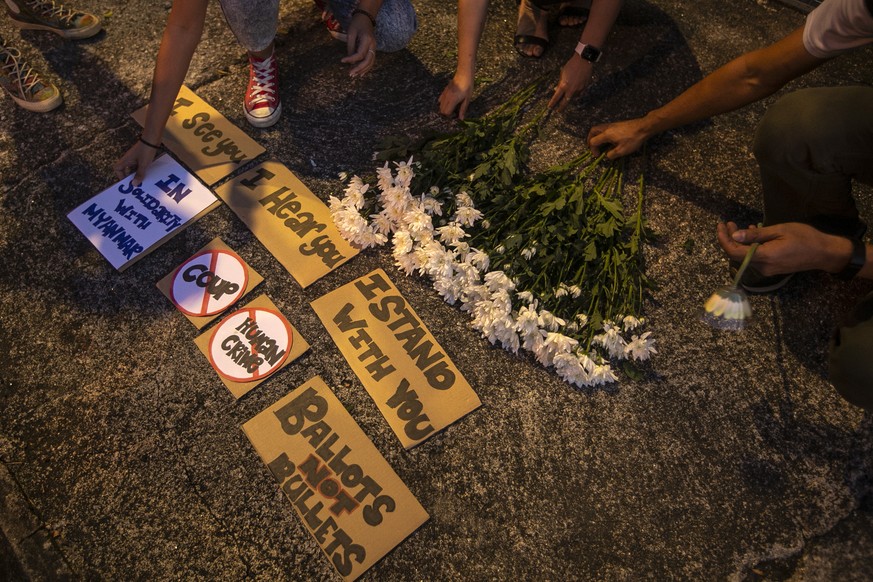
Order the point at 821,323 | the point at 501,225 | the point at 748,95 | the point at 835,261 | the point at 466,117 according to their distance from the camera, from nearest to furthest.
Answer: the point at 835,261
the point at 748,95
the point at 501,225
the point at 821,323
the point at 466,117

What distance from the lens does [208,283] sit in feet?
6.53

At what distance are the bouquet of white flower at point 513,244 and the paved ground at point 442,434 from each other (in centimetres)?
19

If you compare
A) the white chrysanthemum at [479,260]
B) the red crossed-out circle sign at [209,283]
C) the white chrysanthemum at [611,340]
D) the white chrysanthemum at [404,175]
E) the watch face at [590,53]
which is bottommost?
the red crossed-out circle sign at [209,283]

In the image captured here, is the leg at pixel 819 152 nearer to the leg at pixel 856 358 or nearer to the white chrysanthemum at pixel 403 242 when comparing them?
the leg at pixel 856 358

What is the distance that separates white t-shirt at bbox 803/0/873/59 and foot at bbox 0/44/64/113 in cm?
290

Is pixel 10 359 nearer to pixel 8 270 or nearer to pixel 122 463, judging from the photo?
pixel 8 270

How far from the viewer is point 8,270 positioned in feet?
6.59

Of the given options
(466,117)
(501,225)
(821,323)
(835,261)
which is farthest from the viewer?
(466,117)

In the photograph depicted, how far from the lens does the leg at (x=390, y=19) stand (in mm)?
2314

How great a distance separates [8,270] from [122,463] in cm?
94

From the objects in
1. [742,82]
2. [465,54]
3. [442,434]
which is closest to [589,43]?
[465,54]

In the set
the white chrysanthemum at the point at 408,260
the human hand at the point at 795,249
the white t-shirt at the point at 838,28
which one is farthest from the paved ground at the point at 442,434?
the white t-shirt at the point at 838,28

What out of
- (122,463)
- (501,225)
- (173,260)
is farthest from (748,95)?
(122,463)

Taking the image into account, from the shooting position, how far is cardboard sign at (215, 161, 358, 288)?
203 cm
